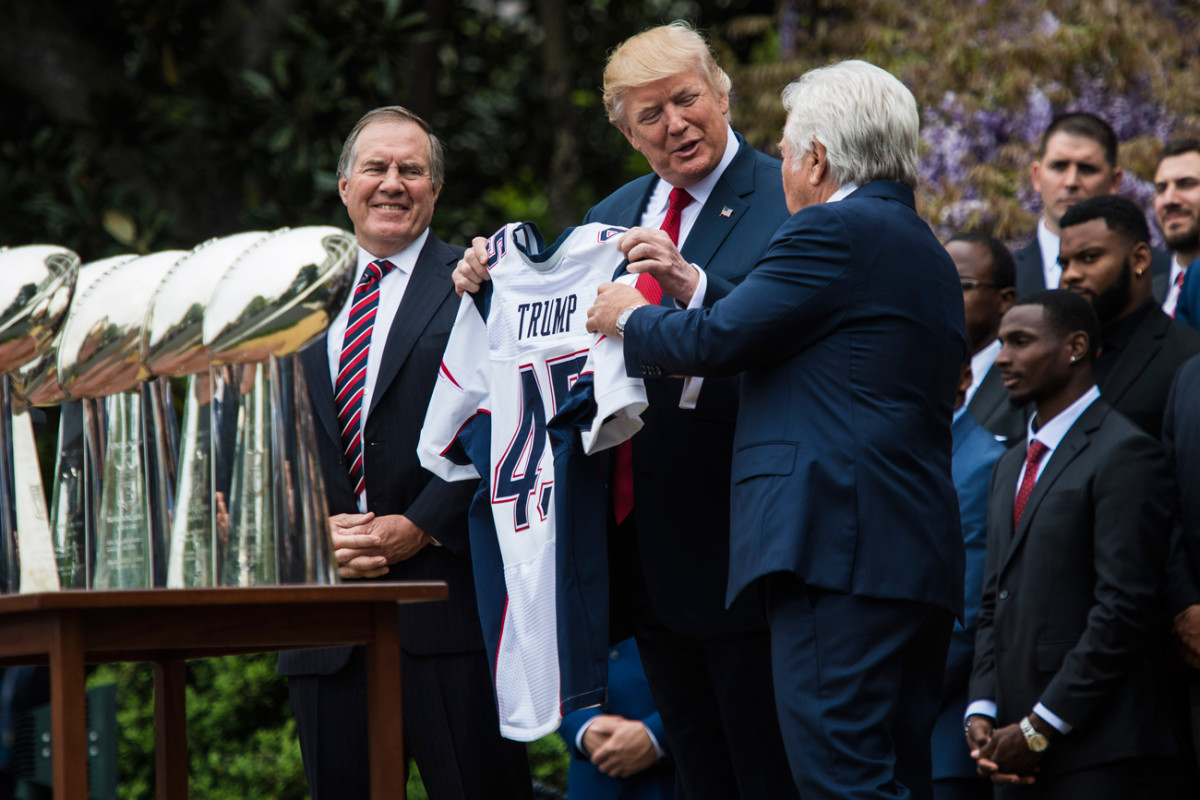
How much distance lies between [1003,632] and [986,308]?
1.56 metres

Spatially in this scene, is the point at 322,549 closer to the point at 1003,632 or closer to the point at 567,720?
the point at 567,720

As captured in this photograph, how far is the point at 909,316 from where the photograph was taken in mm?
3057

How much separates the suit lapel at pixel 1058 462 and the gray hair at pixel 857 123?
4.03 feet

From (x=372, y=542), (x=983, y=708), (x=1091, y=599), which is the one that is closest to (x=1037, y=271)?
(x=1091, y=599)

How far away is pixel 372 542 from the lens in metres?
3.70

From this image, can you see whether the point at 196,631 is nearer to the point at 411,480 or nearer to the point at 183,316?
the point at 183,316

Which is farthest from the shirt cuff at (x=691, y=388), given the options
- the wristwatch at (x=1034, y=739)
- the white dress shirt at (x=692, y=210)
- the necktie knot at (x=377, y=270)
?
the wristwatch at (x=1034, y=739)

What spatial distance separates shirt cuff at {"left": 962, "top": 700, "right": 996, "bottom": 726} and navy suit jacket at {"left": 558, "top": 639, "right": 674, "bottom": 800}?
0.91 m

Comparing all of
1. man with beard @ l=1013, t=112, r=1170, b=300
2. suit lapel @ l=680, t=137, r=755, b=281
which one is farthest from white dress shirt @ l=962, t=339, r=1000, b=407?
suit lapel @ l=680, t=137, r=755, b=281

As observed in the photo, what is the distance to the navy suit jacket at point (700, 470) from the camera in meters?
3.34

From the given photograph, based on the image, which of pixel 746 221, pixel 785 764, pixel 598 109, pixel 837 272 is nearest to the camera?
pixel 837 272

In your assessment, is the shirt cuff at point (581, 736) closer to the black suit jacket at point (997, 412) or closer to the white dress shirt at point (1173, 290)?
the black suit jacket at point (997, 412)

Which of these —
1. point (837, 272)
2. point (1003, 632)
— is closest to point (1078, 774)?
point (1003, 632)

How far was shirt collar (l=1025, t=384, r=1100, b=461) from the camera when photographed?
13.8ft
